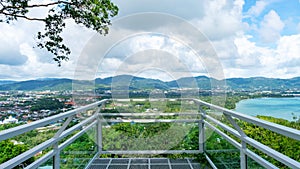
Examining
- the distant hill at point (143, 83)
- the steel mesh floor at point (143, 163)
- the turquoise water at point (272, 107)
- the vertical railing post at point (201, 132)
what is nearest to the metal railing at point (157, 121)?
the vertical railing post at point (201, 132)

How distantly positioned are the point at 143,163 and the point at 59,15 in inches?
128

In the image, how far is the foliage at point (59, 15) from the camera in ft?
13.7

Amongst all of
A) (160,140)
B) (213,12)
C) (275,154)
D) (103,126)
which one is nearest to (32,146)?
(275,154)

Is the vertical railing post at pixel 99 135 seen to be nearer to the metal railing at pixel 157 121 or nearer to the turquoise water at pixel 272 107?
the metal railing at pixel 157 121

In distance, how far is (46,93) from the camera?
12.9ft

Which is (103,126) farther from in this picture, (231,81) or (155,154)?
(231,81)

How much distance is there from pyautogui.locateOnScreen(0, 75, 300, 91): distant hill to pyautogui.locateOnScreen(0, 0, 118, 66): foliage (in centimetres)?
64

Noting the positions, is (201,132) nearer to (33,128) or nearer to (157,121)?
(157,121)

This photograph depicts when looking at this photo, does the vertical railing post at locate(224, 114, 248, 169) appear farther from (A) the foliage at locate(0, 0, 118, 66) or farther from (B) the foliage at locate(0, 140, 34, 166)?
(A) the foliage at locate(0, 0, 118, 66)

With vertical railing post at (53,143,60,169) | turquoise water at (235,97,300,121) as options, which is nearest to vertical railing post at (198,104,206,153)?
turquoise water at (235,97,300,121)

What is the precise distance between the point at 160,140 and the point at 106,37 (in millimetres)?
2267

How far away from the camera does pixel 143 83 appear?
15.2 ft

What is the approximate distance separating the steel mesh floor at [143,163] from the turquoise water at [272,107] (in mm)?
1163

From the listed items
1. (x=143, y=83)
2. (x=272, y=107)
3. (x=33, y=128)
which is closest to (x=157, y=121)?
(x=143, y=83)
